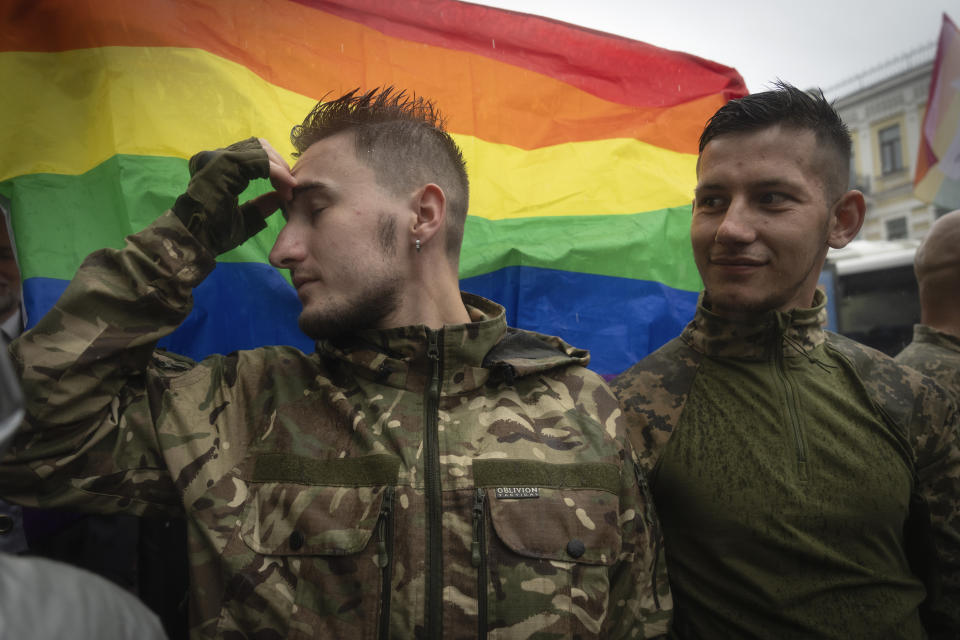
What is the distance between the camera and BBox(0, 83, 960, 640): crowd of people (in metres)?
1.56

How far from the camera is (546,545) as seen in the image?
1654 millimetres

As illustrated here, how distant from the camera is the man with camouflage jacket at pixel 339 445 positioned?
1.54 meters

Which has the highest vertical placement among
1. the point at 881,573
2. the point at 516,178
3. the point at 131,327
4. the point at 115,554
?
the point at 516,178

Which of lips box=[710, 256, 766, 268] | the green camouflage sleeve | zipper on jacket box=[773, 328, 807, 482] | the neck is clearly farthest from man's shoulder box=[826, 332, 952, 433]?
the neck

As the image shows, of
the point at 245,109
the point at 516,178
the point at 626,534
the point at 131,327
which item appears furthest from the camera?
the point at 516,178

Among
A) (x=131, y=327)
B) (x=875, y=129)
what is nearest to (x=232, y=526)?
(x=131, y=327)

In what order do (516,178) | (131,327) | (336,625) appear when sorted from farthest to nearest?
(516,178) < (131,327) < (336,625)

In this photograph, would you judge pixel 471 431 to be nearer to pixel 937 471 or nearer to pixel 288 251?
pixel 288 251

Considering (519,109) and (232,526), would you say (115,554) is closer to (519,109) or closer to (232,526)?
(232,526)

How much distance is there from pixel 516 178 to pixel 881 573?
212 cm

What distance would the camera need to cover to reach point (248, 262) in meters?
2.40

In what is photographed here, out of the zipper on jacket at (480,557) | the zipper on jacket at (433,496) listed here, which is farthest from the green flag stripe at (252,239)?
the zipper on jacket at (480,557)

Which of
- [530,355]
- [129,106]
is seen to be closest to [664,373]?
[530,355]

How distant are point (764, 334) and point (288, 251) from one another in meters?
1.58
